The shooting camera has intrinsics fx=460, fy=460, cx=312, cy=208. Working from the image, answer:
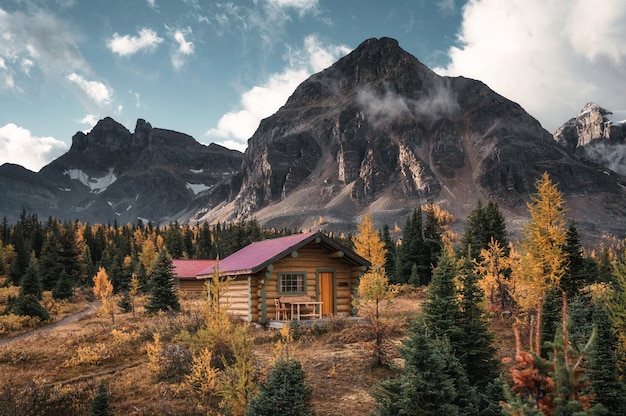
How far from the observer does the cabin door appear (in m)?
24.8

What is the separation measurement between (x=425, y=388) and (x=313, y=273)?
16212mm

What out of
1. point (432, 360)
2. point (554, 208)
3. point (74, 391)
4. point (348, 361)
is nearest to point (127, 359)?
point (74, 391)

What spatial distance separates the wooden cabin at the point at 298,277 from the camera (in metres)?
23.4

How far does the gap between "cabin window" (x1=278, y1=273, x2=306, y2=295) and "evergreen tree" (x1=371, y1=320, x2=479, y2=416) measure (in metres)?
14.5

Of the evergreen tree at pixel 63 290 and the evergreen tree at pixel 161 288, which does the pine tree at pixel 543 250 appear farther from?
the evergreen tree at pixel 63 290

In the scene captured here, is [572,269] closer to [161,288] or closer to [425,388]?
[425,388]

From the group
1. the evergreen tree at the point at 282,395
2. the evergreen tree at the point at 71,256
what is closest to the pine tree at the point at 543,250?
the evergreen tree at the point at 282,395

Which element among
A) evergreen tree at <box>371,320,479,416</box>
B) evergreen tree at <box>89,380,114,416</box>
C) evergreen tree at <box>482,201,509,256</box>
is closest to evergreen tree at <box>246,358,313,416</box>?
evergreen tree at <box>371,320,479,416</box>

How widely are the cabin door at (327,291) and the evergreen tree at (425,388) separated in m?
15.1

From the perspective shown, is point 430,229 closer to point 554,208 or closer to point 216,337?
point 554,208

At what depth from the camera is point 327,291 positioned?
25062 mm

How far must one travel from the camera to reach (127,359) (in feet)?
57.5

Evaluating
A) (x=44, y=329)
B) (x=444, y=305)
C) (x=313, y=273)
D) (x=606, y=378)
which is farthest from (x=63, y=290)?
(x=606, y=378)

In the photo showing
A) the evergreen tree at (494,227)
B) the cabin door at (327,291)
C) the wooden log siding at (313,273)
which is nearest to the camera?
the wooden log siding at (313,273)
